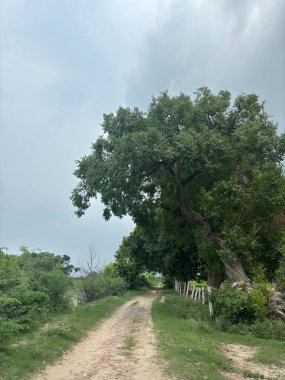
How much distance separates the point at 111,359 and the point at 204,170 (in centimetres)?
1371

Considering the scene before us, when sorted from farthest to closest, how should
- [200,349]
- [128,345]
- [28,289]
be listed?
[28,289], [128,345], [200,349]

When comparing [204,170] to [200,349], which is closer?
[200,349]

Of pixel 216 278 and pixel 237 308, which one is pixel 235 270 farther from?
pixel 216 278

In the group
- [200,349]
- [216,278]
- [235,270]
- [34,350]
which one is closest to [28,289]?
[34,350]

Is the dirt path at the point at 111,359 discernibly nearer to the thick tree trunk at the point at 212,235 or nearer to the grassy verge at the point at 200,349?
the grassy verge at the point at 200,349

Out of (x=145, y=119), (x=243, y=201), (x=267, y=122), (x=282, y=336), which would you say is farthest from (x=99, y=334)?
(x=267, y=122)

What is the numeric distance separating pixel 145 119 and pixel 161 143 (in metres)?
2.83

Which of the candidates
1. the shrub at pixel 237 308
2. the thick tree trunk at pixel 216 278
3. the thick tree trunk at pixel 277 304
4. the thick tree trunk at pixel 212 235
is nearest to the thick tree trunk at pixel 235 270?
the thick tree trunk at pixel 212 235

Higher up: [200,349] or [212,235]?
[212,235]

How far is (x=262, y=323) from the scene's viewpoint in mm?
16359

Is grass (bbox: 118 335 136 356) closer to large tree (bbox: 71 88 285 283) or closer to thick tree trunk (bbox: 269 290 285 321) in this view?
thick tree trunk (bbox: 269 290 285 321)

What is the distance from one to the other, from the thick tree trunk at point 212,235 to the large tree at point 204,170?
54 millimetres

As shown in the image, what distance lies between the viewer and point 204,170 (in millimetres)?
22953

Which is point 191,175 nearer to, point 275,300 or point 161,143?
point 161,143
